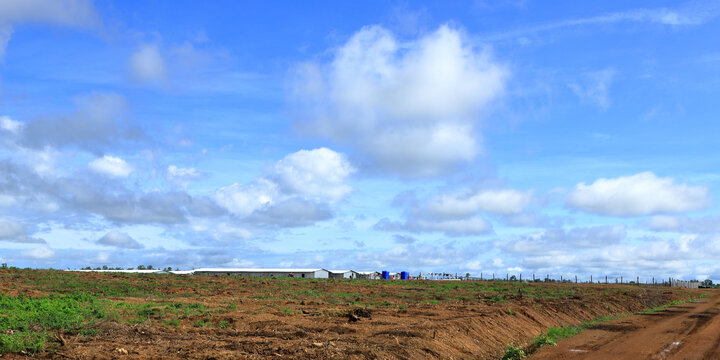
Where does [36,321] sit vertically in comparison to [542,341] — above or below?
above

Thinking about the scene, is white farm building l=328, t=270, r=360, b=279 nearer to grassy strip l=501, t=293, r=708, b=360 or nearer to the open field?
Answer: the open field

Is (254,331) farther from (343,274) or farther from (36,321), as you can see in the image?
(343,274)

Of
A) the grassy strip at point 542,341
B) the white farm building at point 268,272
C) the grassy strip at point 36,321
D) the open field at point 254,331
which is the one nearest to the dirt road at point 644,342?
the grassy strip at point 542,341

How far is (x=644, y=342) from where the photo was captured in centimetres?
2644

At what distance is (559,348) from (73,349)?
19.1 meters

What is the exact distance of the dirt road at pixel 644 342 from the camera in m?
22.7

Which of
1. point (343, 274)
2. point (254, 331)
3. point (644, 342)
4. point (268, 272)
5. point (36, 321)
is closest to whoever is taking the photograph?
point (36, 321)

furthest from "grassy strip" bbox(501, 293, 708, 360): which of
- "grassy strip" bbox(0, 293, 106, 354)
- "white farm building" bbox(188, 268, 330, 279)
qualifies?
"white farm building" bbox(188, 268, 330, 279)

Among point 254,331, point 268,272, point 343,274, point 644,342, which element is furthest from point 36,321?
point 343,274

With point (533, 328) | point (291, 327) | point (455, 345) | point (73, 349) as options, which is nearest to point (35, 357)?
point (73, 349)

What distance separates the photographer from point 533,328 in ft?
107

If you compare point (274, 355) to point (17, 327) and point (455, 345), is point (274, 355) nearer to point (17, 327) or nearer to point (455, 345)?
point (455, 345)

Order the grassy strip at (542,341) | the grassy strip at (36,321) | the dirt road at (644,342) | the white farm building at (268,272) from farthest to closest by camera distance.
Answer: the white farm building at (268,272) → the dirt road at (644,342) → the grassy strip at (542,341) → the grassy strip at (36,321)

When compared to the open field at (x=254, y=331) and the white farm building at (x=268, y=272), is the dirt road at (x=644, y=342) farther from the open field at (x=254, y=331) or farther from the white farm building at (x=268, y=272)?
the white farm building at (x=268, y=272)
